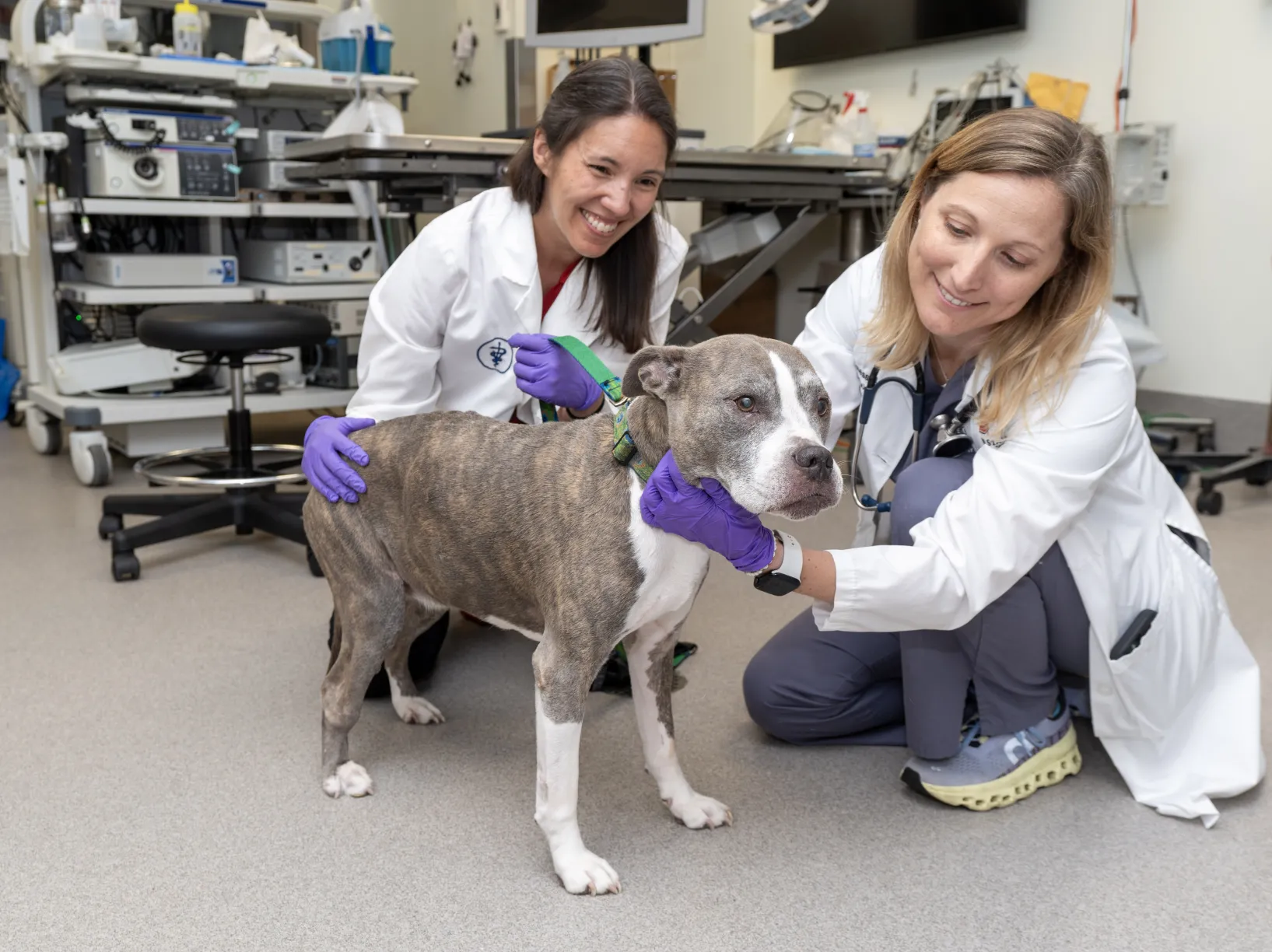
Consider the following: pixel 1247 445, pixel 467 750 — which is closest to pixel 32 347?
pixel 467 750

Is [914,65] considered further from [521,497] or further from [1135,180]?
[521,497]

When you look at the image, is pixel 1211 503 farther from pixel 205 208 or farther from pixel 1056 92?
pixel 205 208

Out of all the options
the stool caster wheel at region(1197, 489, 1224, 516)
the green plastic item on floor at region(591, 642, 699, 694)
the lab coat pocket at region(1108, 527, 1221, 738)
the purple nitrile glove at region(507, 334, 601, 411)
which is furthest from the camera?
the stool caster wheel at region(1197, 489, 1224, 516)

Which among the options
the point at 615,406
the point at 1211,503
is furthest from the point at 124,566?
the point at 1211,503

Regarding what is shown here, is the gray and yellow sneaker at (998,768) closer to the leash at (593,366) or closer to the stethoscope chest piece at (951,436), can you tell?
the stethoscope chest piece at (951,436)

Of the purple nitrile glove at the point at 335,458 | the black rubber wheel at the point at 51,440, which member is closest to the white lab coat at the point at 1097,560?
the purple nitrile glove at the point at 335,458

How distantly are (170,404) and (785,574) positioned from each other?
9.50ft

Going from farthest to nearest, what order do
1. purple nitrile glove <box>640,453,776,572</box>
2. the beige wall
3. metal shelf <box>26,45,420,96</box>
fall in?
the beige wall
metal shelf <box>26,45,420,96</box>
purple nitrile glove <box>640,453,776,572</box>

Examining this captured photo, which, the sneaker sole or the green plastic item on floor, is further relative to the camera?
the green plastic item on floor

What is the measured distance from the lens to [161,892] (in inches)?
56.6

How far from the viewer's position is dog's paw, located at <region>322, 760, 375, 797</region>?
1.70m

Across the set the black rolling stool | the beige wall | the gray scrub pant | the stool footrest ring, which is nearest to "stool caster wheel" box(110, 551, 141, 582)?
the black rolling stool

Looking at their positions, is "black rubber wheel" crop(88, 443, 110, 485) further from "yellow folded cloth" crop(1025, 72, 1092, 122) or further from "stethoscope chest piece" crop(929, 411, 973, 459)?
"yellow folded cloth" crop(1025, 72, 1092, 122)

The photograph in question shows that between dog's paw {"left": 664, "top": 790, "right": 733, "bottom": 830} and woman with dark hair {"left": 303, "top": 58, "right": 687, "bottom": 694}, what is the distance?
0.66 m
